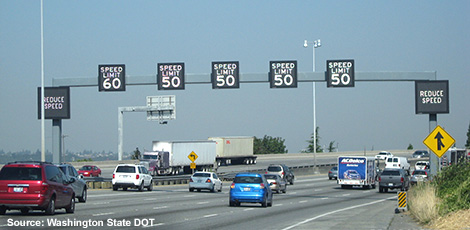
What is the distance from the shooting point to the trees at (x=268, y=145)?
176m

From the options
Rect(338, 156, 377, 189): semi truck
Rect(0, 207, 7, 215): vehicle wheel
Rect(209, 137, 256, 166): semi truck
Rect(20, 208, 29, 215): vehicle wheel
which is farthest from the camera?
Rect(209, 137, 256, 166): semi truck

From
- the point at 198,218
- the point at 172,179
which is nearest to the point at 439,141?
the point at 198,218

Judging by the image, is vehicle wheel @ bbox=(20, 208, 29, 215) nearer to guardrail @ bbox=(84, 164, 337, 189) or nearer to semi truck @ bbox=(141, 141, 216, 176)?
guardrail @ bbox=(84, 164, 337, 189)

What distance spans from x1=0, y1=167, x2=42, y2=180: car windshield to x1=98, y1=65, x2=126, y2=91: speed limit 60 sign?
15.9 m

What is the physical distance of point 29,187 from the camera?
21234 millimetres

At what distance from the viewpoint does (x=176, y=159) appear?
235 ft

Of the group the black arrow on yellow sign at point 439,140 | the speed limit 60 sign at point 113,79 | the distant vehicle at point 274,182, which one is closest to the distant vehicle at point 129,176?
the speed limit 60 sign at point 113,79

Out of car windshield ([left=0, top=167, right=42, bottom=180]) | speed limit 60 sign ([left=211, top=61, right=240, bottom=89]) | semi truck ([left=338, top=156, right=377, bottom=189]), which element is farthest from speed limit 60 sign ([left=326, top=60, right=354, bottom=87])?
car windshield ([left=0, top=167, right=42, bottom=180])

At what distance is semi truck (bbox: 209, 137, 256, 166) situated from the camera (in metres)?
87.4

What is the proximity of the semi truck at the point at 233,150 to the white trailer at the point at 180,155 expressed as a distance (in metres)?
8.06

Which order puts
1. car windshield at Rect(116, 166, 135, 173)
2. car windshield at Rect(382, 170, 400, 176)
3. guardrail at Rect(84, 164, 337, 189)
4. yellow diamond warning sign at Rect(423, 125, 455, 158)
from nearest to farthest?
yellow diamond warning sign at Rect(423, 125, 455, 158), car windshield at Rect(116, 166, 135, 173), car windshield at Rect(382, 170, 400, 176), guardrail at Rect(84, 164, 337, 189)

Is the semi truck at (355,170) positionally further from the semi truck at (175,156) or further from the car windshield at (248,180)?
the car windshield at (248,180)

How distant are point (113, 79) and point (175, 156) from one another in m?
34.6

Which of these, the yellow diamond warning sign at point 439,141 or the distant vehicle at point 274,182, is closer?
the yellow diamond warning sign at point 439,141
